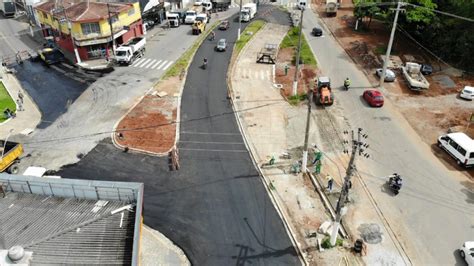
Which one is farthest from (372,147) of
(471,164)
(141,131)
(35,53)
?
(35,53)

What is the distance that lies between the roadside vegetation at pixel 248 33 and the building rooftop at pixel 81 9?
67.6 ft

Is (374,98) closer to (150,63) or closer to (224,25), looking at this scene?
(150,63)

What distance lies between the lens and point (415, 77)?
54.6m

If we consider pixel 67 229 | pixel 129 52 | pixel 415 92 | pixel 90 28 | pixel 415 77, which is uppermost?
pixel 90 28

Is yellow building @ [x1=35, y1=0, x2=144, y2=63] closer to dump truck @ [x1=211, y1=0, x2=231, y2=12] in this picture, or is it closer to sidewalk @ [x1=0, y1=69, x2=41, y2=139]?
sidewalk @ [x1=0, y1=69, x2=41, y2=139]

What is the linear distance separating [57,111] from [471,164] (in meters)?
47.3

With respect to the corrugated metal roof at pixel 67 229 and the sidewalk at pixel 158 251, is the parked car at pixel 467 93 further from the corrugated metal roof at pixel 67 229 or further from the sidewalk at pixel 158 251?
the corrugated metal roof at pixel 67 229

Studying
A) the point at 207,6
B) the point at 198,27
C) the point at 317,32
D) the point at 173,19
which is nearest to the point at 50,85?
the point at 198,27

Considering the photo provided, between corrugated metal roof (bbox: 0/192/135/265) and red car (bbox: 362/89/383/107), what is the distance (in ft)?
116

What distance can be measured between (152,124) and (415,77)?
36.6 meters

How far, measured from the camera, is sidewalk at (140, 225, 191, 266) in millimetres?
28922

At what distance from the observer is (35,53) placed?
69000 mm

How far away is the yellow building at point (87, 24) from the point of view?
62.5 m

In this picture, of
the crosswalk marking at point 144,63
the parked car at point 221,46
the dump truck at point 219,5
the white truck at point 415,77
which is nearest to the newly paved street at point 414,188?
the white truck at point 415,77
